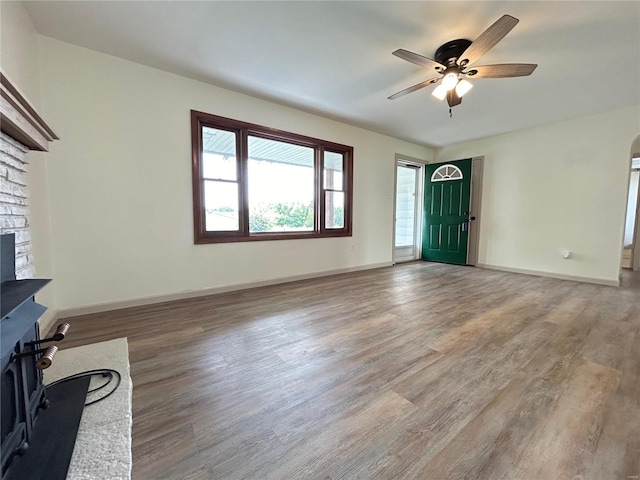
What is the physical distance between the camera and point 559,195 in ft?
14.4

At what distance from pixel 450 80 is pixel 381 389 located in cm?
274

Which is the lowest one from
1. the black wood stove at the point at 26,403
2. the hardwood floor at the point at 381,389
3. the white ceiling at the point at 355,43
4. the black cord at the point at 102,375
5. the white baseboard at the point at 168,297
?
the hardwood floor at the point at 381,389

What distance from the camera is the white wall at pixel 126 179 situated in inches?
99.7

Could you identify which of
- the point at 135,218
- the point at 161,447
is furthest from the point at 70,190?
the point at 161,447

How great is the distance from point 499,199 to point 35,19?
261 inches

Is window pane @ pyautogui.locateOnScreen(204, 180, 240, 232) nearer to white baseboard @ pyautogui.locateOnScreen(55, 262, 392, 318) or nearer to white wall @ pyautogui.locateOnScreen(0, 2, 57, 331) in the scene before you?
white baseboard @ pyautogui.locateOnScreen(55, 262, 392, 318)

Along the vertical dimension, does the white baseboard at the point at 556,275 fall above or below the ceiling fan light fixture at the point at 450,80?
below

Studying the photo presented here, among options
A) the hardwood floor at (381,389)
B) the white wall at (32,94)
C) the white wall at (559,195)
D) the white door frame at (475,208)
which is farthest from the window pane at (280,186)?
the white wall at (559,195)

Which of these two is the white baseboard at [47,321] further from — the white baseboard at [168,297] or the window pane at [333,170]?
the window pane at [333,170]

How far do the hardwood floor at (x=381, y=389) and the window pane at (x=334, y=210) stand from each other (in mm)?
1889

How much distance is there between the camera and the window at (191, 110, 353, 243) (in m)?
3.33

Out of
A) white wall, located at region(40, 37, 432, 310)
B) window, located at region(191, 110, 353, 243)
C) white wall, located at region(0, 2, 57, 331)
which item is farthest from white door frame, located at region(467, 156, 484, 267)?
white wall, located at region(0, 2, 57, 331)

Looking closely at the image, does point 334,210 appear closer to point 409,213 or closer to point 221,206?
point 221,206

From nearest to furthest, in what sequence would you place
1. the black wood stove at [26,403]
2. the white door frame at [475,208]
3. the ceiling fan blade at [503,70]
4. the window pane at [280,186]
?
the black wood stove at [26,403]
the ceiling fan blade at [503,70]
the window pane at [280,186]
the white door frame at [475,208]
